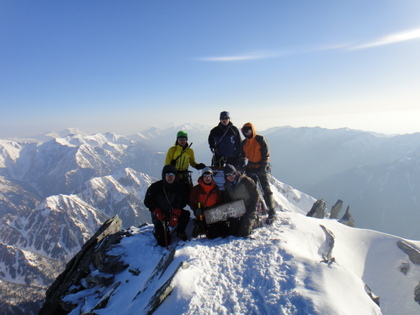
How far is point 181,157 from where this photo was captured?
13828 millimetres

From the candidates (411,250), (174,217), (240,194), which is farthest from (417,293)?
(174,217)

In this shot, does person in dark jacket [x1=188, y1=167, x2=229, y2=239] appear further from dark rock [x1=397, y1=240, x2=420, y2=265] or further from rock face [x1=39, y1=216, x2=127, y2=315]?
dark rock [x1=397, y1=240, x2=420, y2=265]

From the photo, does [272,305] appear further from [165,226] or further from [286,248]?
[165,226]

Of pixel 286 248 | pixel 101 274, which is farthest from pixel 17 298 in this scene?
pixel 286 248

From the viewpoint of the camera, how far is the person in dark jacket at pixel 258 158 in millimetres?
13695

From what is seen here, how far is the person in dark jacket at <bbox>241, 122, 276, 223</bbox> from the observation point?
44.9 feet

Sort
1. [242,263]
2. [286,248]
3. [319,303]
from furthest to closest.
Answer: [286,248] < [242,263] < [319,303]

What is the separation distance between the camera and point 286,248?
10.2 m

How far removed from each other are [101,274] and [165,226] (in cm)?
454

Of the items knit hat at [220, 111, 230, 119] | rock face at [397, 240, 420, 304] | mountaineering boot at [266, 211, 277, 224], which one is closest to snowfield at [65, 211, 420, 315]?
rock face at [397, 240, 420, 304]

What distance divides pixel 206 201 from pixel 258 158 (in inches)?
174

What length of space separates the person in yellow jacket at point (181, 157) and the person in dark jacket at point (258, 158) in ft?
10.6

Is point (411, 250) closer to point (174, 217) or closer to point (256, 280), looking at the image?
point (256, 280)

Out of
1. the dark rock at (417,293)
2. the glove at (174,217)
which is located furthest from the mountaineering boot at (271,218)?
the dark rock at (417,293)
